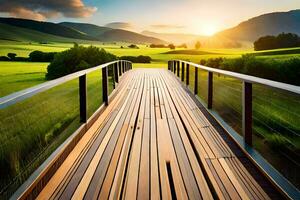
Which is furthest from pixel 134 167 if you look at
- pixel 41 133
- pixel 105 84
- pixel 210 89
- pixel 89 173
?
pixel 41 133

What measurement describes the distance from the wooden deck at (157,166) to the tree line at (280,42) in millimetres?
63274

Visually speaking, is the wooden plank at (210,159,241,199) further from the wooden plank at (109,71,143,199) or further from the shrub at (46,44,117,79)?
the shrub at (46,44,117,79)

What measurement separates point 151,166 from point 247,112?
1155 mm

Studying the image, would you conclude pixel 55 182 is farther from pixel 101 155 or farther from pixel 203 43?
pixel 203 43

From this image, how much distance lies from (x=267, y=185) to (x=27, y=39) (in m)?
118

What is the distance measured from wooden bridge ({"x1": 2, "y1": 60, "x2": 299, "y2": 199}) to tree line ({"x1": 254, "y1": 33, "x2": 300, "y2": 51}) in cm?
6330

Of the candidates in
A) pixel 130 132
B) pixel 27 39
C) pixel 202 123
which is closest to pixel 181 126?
pixel 202 123

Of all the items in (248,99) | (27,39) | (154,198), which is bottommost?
(154,198)

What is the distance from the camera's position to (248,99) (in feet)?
10.8

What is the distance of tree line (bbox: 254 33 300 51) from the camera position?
61406 millimetres

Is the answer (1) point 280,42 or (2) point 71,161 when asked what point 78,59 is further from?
(1) point 280,42

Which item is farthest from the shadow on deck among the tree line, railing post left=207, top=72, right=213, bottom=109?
the tree line

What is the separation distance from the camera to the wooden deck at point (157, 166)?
2.40 m

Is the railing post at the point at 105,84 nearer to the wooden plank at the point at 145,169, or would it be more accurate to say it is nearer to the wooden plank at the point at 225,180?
the wooden plank at the point at 145,169
